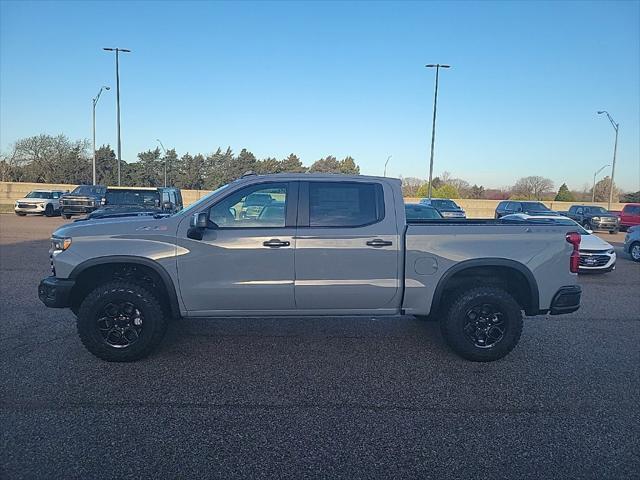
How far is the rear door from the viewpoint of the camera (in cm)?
470

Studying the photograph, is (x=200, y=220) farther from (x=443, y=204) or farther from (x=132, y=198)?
(x=443, y=204)

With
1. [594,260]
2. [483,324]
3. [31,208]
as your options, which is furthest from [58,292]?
[31,208]

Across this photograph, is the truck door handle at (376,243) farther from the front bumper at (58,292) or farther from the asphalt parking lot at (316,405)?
the front bumper at (58,292)

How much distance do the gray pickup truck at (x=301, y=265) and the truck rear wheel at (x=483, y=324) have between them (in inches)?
0.5

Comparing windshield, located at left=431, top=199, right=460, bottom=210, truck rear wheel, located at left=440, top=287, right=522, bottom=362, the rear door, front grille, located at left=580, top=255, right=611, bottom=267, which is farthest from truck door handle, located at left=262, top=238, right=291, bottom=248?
windshield, located at left=431, top=199, right=460, bottom=210

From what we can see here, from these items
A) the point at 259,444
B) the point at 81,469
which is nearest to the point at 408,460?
the point at 259,444

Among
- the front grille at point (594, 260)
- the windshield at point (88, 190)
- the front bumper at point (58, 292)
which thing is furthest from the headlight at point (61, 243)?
the windshield at point (88, 190)

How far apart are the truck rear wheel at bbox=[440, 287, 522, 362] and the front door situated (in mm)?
1710

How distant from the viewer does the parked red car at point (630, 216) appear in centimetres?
2480

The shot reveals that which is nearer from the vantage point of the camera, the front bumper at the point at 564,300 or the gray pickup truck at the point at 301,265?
the gray pickup truck at the point at 301,265

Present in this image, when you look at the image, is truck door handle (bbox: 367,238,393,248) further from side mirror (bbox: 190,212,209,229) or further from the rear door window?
A: side mirror (bbox: 190,212,209,229)

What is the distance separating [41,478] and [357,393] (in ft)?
7.90

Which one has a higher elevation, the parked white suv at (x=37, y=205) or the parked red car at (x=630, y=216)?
the parked red car at (x=630, y=216)

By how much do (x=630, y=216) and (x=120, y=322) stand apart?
2790 cm
